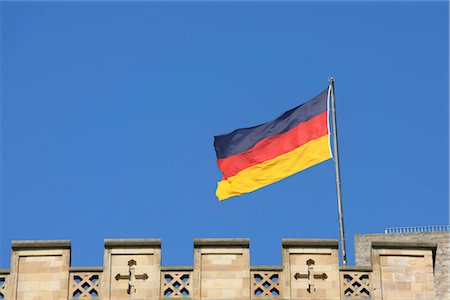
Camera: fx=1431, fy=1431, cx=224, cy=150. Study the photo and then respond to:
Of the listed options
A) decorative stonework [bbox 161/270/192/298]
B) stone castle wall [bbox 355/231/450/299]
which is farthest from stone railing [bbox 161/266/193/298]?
stone castle wall [bbox 355/231/450/299]

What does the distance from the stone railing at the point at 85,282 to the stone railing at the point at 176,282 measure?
158 centimetres

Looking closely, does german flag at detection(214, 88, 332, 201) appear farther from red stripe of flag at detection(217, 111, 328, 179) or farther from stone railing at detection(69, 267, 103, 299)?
stone railing at detection(69, 267, 103, 299)

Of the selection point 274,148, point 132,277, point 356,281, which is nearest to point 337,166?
point 274,148

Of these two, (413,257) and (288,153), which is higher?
(288,153)

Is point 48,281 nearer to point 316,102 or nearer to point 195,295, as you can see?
point 195,295

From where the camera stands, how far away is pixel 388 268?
3572 centimetres

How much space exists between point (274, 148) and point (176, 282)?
34.6 ft

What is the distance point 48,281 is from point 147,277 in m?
2.44

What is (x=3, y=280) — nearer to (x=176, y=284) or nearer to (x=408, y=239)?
(x=176, y=284)

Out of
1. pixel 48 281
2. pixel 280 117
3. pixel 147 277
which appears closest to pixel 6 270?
pixel 48 281

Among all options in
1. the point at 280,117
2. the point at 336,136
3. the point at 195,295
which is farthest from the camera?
the point at 280,117

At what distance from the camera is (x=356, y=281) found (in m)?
35.6

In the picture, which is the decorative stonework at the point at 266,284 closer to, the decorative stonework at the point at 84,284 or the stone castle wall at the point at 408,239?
the decorative stonework at the point at 84,284

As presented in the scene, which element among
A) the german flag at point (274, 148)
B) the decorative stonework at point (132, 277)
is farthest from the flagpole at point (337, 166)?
the decorative stonework at point (132, 277)
